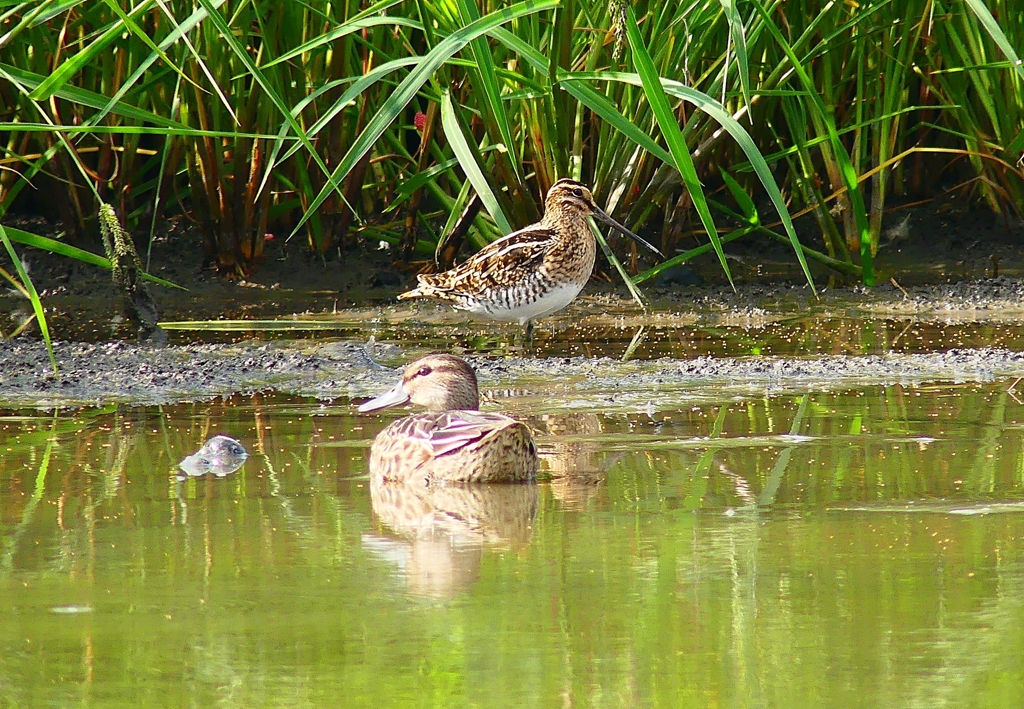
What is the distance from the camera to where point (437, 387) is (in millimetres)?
4766

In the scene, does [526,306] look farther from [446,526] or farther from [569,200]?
[446,526]

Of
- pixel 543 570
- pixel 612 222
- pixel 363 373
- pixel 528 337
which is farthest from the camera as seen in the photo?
pixel 612 222

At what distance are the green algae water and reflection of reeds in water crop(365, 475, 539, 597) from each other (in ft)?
0.03

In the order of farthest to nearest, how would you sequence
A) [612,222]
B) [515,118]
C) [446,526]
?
[515,118], [612,222], [446,526]

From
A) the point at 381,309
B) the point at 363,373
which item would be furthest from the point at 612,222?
the point at 363,373

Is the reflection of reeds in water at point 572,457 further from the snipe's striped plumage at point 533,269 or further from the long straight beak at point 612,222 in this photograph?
the long straight beak at point 612,222

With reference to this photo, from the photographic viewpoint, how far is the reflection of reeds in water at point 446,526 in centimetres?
313

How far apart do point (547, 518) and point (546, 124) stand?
370 centimetres

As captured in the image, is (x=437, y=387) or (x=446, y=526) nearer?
(x=446, y=526)

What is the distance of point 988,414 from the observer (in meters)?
4.75

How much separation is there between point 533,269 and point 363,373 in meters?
1.08

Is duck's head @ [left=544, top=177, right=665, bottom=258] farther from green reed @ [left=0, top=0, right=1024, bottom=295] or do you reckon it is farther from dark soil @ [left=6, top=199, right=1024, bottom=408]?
dark soil @ [left=6, top=199, right=1024, bottom=408]

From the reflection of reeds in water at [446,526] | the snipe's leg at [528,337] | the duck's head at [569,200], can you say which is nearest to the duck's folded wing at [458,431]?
the reflection of reeds in water at [446,526]

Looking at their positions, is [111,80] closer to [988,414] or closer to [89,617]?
[988,414]
